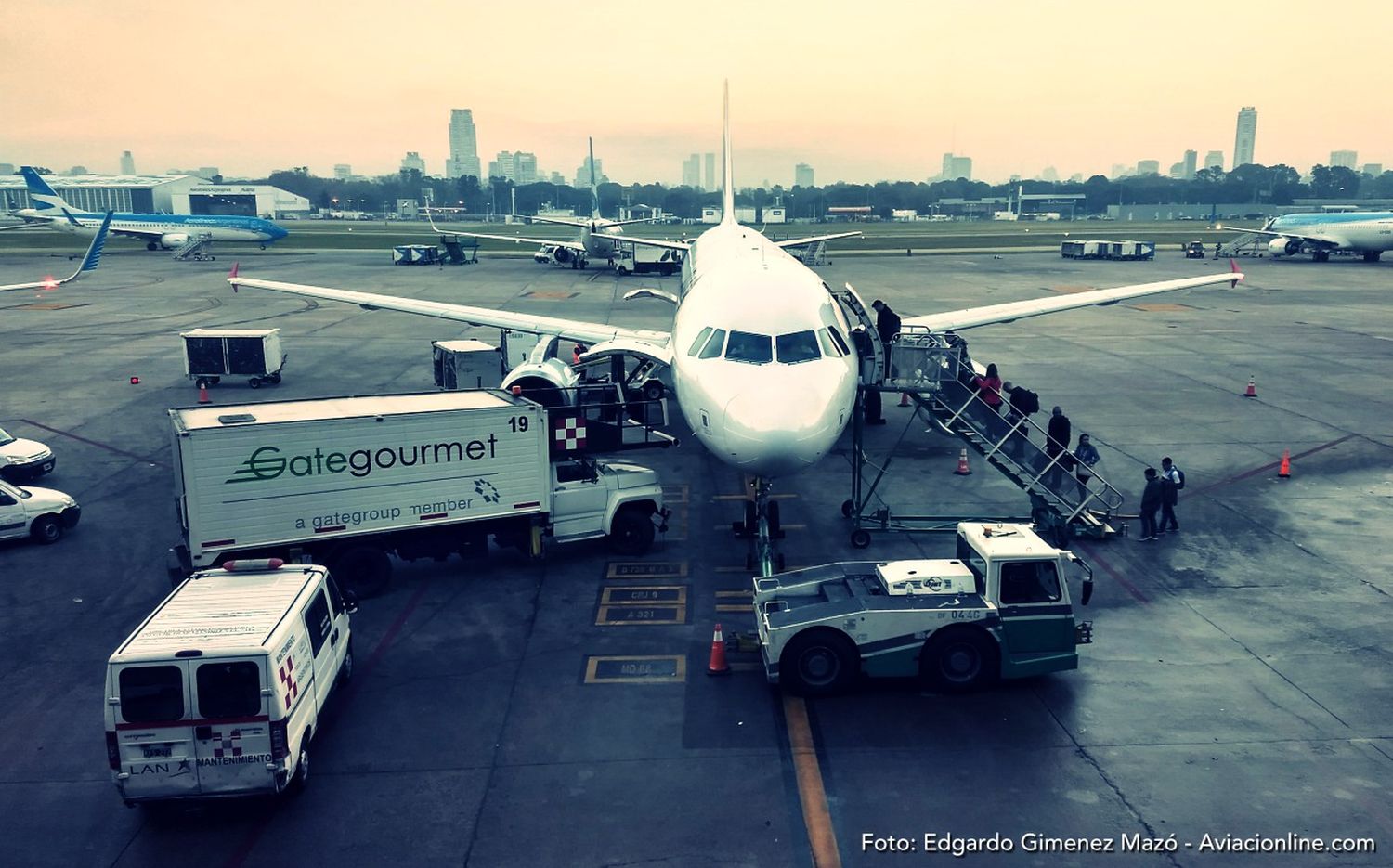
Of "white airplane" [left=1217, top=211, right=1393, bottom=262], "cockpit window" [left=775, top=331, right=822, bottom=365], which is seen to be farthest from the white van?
"white airplane" [left=1217, top=211, right=1393, bottom=262]

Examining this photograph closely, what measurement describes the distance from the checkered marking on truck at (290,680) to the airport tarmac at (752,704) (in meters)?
1.38

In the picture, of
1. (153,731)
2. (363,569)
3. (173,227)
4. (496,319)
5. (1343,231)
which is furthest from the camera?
(173,227)

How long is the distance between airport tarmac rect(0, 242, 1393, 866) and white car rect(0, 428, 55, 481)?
0.65m

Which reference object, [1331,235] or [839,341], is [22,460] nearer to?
[839,341]

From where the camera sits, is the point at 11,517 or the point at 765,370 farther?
the point at 11,517

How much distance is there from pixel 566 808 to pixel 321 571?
17.0ft

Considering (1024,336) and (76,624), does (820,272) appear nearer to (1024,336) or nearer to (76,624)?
(1024,336)

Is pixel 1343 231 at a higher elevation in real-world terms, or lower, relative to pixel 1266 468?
higher

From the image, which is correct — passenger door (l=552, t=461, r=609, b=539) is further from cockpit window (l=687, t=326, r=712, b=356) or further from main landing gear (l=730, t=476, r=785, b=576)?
cockpit window (l=687, t=326, r=712, b=356)

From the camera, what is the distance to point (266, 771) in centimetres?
1122

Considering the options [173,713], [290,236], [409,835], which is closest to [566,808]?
[409,835]

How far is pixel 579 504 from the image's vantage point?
19875 millimetres

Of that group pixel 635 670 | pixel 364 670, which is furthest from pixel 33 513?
pixel 635 670

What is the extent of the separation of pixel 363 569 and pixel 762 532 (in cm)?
787
